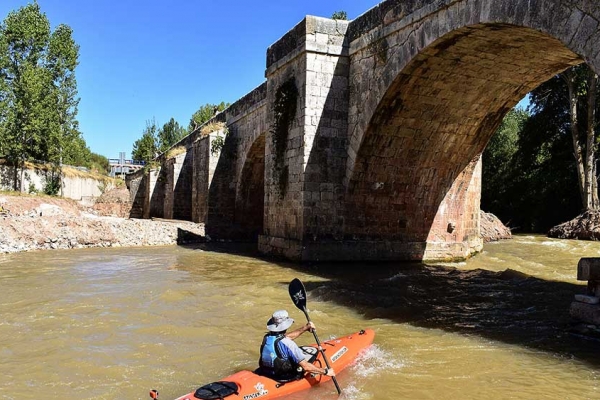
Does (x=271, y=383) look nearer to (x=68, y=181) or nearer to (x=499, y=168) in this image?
(x=499, y=168)

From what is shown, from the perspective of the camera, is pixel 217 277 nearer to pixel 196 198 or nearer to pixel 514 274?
pixel 514 274

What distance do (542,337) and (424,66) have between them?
5.35m

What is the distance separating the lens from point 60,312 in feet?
21.9

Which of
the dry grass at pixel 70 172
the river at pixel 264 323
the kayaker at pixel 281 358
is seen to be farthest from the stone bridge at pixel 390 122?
the dry grass at pixel 70 172

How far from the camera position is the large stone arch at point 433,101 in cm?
792

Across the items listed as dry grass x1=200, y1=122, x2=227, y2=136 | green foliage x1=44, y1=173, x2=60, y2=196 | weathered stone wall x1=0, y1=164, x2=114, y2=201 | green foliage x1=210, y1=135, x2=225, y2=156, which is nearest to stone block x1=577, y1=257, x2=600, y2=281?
green foliage x1=210, y1=135, x2=225, y2=156

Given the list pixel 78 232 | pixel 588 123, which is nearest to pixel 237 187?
pixel 78 232

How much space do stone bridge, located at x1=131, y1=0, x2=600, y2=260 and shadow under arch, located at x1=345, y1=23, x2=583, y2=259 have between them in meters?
0.03

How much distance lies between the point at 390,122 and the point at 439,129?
124 centimetres

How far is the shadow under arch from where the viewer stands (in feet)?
28.4

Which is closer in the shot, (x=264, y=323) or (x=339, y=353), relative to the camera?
(x=339, y=353)

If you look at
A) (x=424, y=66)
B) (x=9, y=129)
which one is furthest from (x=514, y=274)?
(x=9, y=129)

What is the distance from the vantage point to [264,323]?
249 inches

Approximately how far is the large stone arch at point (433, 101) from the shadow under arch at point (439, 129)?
0.02 meters
